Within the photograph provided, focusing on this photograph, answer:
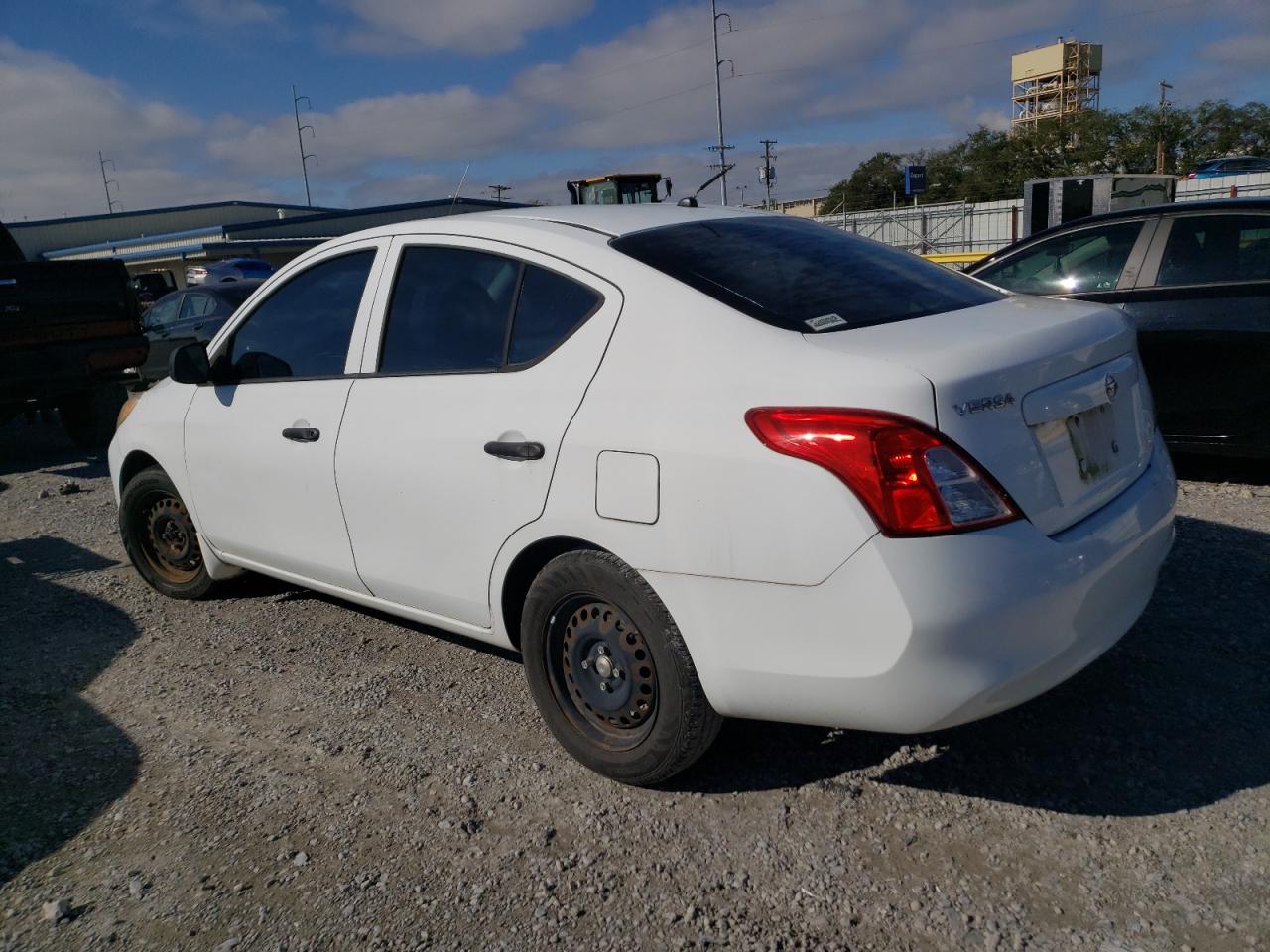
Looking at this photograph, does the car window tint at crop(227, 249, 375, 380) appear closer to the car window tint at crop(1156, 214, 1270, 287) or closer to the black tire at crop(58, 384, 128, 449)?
the car window tint at crop(1156, 214, 1270, 287)

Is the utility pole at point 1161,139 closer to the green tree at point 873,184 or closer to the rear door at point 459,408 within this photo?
the green tree at point 873,184

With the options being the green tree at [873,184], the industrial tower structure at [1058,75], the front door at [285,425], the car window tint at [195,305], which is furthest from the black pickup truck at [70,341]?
the industrial tower structure at [1058,75]

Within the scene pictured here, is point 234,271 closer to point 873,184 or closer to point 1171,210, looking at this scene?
point 1171,210

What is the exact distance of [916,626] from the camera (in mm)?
2332

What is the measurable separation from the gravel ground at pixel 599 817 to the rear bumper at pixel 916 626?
442mm

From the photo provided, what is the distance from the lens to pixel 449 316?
11.2 feet

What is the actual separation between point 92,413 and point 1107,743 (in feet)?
32.4

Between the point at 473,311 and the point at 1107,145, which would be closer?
the point at 473,311

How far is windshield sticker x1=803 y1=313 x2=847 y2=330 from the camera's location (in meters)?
2.72

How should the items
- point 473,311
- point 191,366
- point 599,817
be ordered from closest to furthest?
1. point 599,817
2. point 473,311
3. point 191,366

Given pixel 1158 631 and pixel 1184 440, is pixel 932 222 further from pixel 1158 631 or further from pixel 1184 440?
pixel 1158 631

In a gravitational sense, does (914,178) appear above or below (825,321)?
above

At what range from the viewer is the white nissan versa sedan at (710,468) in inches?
93.7

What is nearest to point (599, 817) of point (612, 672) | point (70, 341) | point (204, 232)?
point (612, 672)
